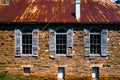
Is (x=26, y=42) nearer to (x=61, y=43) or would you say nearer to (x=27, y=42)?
(x=27, y=42)

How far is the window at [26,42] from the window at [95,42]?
434 centimetres

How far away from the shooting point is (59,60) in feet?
87.4

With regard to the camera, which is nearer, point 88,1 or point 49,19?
point 49,19

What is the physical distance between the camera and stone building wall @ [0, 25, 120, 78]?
26.5 meters

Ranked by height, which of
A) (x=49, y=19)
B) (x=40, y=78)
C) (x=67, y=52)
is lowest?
(x=40, y=78)

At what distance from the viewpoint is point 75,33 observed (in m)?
26.6

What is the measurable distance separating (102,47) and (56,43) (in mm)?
3610

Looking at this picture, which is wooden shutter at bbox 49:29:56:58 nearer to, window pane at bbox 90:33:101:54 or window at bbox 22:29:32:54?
window at bbox 22:29:32:54

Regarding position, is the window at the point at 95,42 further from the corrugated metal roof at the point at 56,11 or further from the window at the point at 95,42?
the corrugated metal roof at the point at 56,11

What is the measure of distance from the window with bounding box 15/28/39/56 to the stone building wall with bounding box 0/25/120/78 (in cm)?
31

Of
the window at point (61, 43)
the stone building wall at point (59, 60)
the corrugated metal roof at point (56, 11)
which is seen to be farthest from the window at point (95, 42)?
the window at point (61, 43)

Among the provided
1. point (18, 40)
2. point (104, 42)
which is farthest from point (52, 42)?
point (104, 42)

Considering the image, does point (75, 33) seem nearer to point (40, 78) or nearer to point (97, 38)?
point (97, 38)

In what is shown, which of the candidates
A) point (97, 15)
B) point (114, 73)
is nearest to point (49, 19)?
point (97, 15)
